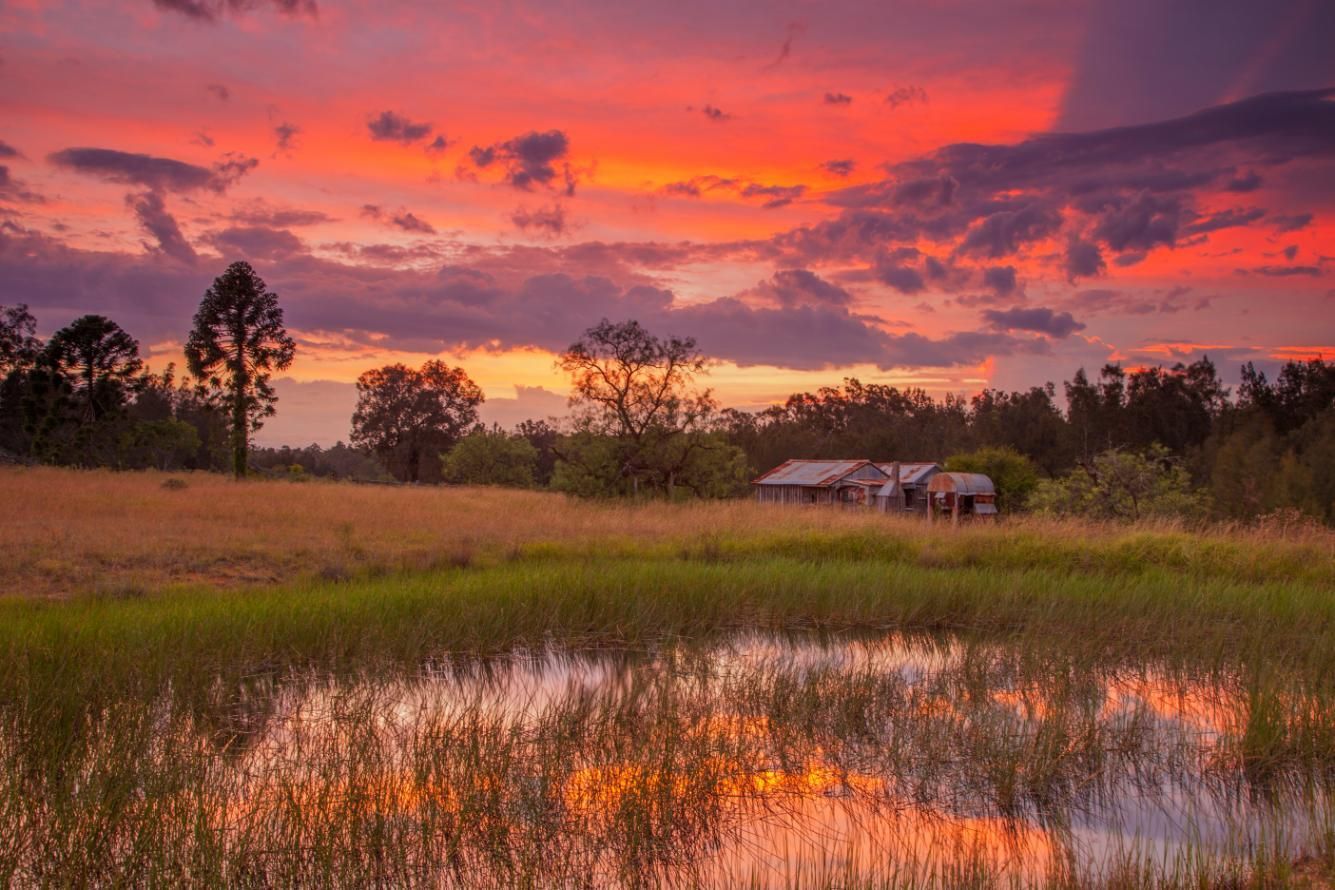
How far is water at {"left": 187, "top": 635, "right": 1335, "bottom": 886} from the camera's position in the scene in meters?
5.68

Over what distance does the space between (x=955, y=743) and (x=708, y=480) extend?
1264 inches

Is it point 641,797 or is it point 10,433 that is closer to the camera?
point 641,797

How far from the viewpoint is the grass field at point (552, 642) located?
5.77 meters

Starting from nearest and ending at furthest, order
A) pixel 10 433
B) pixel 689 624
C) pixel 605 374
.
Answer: pixel 689 624 < pixel 605 374 < pixel 10 433

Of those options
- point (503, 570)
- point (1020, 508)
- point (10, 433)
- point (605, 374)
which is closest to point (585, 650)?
point (503, 570)

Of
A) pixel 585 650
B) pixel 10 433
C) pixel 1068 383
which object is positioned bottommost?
pixel 585 650

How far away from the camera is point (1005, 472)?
51344mm

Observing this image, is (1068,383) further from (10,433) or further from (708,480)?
(10,433)

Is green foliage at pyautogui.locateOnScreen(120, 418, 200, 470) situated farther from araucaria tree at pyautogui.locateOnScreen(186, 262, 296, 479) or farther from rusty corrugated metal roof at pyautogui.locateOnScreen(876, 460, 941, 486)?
rusty corrugated metal roof at pyautogui.locateOnScreen(876, 460, 941, 486)

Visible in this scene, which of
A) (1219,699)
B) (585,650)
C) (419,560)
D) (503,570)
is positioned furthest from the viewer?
(419,560)

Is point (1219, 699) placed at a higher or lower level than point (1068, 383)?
lower

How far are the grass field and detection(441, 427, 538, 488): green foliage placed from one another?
135ft

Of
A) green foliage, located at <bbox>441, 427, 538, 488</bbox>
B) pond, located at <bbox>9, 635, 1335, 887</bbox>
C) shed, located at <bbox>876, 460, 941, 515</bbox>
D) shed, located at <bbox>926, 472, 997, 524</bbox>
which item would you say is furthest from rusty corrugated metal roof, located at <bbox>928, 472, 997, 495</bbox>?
green foliage, located at <bbox>441, 427, 538, 488</bbox>

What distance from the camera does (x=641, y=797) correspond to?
21.3 ft
